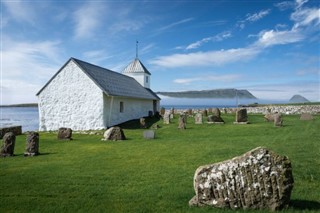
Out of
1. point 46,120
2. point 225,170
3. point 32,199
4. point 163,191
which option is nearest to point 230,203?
point 225,170

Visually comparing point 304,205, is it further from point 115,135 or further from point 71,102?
point 71,102

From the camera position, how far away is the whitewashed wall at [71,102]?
28125mm

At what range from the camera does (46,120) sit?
29.6m

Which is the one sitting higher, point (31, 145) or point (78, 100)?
point (78, 100)

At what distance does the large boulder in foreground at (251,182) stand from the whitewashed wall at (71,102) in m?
22.1

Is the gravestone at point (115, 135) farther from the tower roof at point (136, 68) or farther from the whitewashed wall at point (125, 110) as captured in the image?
the tower roof at point (136, 68)

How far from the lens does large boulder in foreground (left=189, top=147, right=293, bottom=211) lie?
6414mm

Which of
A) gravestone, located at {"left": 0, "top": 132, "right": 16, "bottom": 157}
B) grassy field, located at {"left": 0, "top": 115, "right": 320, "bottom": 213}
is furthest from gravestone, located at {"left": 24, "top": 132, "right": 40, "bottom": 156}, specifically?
gravestone, located at {"left": 0, "top": 132, "right": 16, "bottom": 157}

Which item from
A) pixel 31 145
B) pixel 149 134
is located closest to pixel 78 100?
pixel 149 134

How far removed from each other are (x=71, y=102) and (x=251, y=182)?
24766 millimetres

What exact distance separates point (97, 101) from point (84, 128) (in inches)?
113

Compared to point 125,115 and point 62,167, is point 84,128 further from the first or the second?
point 62,167

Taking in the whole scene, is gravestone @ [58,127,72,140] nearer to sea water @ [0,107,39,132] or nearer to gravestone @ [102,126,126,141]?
gravestone @ [102,126,126,141]

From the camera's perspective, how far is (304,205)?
6891mm
